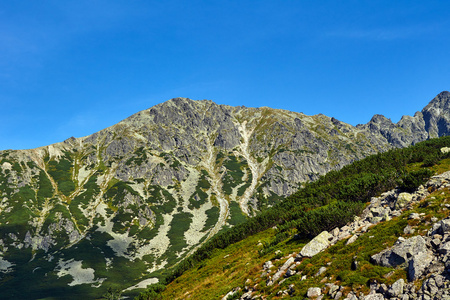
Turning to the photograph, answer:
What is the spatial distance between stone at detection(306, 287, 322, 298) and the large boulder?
16.9ft

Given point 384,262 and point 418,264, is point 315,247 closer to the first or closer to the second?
point 384,262

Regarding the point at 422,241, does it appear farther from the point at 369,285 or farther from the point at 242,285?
the point at 242,285

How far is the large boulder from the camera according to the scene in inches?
739

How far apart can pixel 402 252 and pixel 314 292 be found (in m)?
7.26

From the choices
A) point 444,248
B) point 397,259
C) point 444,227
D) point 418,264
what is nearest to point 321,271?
point 397,259

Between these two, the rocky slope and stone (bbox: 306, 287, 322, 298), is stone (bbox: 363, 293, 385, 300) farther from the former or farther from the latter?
stone (bbox: 306, 287, 322, 298)

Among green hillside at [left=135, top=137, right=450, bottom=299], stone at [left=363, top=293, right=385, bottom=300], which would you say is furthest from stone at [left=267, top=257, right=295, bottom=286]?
stone at [left=363, top=293, right=385, bottom=300]

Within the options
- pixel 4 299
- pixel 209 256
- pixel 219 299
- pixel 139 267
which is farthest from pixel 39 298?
pixel 219 299

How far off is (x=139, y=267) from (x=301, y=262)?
190m

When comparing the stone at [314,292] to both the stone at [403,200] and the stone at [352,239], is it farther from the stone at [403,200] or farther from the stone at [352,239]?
the stone at [403,200]

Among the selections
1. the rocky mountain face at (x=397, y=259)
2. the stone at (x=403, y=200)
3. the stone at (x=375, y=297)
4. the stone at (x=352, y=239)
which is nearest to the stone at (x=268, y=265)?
the rocky mountain face at (x=397, y=259)

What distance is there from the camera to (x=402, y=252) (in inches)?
755

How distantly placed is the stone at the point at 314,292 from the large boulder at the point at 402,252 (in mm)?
5153

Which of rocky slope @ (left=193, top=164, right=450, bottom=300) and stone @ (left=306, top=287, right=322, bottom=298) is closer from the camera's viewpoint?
rocky slope @ (left=193, top=164, right=450, bottom=300)
